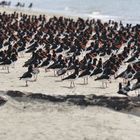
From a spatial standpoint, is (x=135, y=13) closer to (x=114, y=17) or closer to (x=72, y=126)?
(x=114, y=17)

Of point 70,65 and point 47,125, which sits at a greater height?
point 70,65

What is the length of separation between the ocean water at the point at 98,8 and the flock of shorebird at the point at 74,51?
15.7 m

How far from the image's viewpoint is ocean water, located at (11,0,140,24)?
56.5m

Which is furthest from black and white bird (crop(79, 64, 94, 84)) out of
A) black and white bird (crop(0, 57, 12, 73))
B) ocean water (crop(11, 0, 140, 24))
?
ocean water (crop(11, 0, 140, 24))

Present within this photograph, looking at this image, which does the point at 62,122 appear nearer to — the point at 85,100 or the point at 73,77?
the point at 85,100

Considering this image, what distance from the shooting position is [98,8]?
217ft

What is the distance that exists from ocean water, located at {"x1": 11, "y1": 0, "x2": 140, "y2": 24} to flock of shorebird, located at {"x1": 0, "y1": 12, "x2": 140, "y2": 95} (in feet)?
51.6

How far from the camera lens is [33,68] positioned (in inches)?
856

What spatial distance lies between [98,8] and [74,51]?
129 ft

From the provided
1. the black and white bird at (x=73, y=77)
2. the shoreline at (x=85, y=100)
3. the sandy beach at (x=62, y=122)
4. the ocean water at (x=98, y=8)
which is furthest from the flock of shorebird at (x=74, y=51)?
the ocean water at (x=98, y=8)

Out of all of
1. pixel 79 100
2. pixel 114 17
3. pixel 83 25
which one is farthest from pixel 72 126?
pixel 114 17

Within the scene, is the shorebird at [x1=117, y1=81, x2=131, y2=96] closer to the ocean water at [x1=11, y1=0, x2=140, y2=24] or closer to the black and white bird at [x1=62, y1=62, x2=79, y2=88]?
the black and white bird at [x1=62, y1=62, x2=79, y2=88]

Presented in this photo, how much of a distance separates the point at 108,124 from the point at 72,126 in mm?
942

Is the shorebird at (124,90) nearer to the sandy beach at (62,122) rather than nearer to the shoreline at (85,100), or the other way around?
the shoreline at (85,100)
